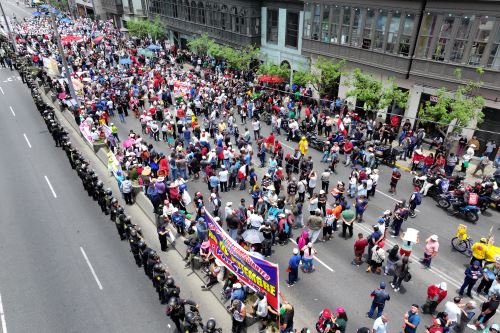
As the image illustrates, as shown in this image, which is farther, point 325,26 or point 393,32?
point 325,26

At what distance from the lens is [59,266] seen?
1376 centimetres

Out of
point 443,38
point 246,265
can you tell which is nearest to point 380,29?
point 443,38

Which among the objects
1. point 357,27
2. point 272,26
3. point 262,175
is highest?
point 357,27

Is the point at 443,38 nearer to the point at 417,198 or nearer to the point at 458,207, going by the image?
the point at 458,207

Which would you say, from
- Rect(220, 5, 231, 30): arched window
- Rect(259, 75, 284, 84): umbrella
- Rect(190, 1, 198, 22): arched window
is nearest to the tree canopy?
Rect(259, 75, 284, 84): umbrella

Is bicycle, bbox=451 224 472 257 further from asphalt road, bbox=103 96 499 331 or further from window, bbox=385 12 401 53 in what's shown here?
window, bbox=385 12 401 53

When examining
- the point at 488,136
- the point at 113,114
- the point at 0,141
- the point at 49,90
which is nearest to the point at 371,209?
the point at 488,136

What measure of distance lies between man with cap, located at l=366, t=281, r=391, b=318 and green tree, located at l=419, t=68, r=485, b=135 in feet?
36.0

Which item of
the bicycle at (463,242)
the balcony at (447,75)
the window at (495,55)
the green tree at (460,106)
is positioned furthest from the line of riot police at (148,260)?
the window at (495,55)

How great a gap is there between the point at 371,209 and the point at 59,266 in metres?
13.4

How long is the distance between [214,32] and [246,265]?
3619cm

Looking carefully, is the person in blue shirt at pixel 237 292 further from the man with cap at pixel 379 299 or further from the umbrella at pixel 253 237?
the man with cap at pixel 379 299

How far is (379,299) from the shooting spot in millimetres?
10547

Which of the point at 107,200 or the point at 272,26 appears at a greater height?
the point at 272,26
